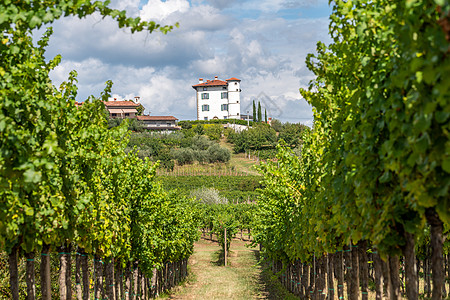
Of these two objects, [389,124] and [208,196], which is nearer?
[389,124]

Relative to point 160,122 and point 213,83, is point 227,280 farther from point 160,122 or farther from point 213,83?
point 213,83

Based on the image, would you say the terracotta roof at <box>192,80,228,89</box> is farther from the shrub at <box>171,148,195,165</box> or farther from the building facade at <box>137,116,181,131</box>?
the shrub at <box>171,148,195,165</box>

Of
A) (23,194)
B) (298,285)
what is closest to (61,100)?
(23,194)

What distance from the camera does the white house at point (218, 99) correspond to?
4646 inches

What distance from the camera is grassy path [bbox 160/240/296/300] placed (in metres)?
23.2

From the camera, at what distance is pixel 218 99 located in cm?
11862

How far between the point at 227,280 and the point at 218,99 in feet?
304

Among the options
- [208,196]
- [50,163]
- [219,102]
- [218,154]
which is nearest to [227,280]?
[50,163]

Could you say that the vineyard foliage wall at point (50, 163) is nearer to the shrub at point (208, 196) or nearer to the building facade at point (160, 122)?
the shrub at point (208, 196)

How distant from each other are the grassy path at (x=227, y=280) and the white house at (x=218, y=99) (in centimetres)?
7391

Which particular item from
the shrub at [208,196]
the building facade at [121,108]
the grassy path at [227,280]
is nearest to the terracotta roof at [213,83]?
the building facade at [121,108]

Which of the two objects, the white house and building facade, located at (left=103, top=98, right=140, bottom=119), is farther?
the white house

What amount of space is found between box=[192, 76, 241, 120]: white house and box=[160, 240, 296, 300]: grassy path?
73.9 m

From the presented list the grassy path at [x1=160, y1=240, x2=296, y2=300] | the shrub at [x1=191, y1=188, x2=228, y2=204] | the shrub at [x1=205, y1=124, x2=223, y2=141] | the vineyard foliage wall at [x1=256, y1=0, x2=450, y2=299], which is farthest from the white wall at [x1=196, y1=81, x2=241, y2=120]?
the vineyard foliage wall at [x1=256, y1=0, x2=450, y2=299]
